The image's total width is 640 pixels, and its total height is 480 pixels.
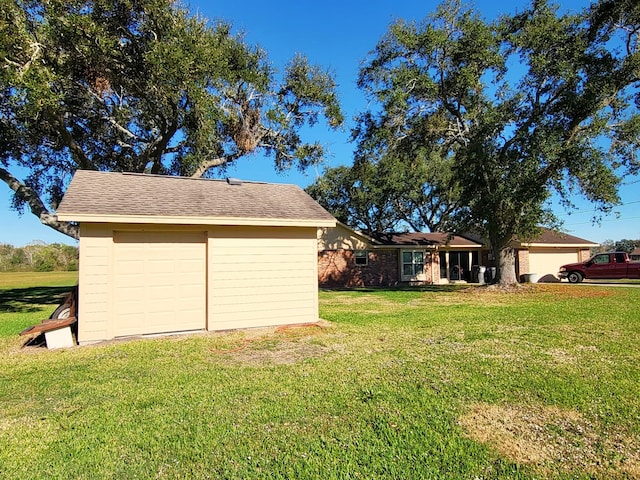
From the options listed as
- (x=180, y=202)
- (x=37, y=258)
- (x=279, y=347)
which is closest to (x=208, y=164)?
(x=180, y=202)

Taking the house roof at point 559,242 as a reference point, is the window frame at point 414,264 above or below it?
below

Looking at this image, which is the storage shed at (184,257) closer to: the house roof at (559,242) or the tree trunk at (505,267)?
the tree trunk at (505,267)

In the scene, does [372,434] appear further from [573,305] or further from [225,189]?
→ [573,305]

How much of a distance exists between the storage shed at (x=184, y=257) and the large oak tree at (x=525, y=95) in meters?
8.82

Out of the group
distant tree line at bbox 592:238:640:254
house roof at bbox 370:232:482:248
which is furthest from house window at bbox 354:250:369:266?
distant tree line at bbox 592:238:640:254

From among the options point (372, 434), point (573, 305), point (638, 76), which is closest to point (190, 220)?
point (372, 434)

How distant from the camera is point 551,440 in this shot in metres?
3.15

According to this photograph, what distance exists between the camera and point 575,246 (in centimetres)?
2380

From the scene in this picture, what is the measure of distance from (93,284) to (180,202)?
230 centimetres

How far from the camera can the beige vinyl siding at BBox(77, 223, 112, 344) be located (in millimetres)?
6895

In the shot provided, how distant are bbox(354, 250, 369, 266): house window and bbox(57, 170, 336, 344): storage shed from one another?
12.8 metres

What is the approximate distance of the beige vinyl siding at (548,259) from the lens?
76.2ft

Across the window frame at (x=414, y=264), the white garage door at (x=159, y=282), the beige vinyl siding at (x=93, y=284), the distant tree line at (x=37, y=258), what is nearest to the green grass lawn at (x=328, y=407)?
the beige vinyl siding at (x=93, y=284)

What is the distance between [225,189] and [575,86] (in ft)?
42.7
